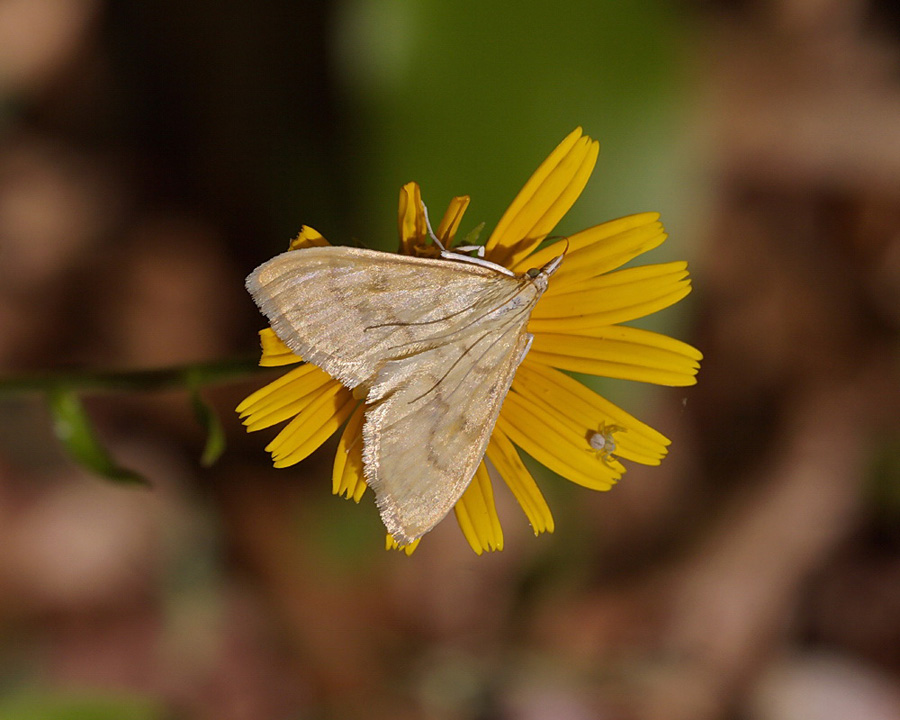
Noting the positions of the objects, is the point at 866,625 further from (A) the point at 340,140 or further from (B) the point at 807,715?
(A) the point at 340,140

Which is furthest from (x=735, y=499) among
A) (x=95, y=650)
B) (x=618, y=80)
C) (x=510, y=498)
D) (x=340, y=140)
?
(x=95, y=650)

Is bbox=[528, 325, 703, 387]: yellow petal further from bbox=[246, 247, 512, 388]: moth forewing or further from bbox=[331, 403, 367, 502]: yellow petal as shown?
bbox=[331, 403, 367, 502]: yellow petal

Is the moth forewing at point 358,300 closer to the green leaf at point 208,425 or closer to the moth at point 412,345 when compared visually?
the moth at point 412,345

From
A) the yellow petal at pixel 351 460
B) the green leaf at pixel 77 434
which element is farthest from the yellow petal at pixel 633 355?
the green leaf at pixel 77 434

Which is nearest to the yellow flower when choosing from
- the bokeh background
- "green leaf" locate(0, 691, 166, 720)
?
the bokeh background

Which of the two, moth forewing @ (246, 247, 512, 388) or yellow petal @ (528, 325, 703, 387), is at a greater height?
moth forewing @ (246, 247, 512, 388)

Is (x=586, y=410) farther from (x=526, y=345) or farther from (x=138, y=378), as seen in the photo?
(x=138, y=378)
